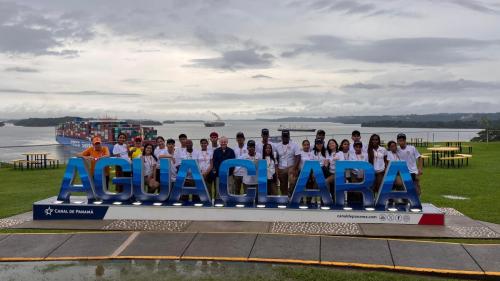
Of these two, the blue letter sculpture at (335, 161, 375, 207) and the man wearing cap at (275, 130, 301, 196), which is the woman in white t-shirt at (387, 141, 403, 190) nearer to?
the blue letter sculpture at (335, 161, 375, 207)

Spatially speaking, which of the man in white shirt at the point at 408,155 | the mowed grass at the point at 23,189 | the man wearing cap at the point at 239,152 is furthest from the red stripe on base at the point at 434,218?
Answer: the mowed grass at the point at 23,189

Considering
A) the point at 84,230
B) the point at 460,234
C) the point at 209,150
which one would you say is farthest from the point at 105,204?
the point at 460,234

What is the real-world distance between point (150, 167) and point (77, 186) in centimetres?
166

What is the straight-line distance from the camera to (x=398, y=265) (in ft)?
21.0

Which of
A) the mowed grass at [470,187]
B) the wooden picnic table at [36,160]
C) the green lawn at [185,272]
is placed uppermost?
the wooden picnic table at [36,160]

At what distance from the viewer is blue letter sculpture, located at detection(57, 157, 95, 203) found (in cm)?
973

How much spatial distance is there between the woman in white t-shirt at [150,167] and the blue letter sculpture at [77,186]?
123 cm

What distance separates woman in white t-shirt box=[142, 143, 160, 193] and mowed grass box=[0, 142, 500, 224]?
10.8ft

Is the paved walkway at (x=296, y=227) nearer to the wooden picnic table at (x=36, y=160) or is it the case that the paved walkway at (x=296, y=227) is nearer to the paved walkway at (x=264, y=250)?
the paved walkway at (x=264, y=250)

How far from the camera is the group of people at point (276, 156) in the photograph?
965 centimetres

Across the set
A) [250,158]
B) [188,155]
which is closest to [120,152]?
[188,155]

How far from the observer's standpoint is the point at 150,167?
1015cm

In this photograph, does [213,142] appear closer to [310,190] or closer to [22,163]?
[310,190]

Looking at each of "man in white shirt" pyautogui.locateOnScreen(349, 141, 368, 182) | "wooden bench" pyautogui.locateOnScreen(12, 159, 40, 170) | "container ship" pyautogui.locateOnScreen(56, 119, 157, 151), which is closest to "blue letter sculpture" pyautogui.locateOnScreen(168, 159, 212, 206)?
"man in white shirt" pyautogui.locateOnScreen(349, 141, 368, 182)
